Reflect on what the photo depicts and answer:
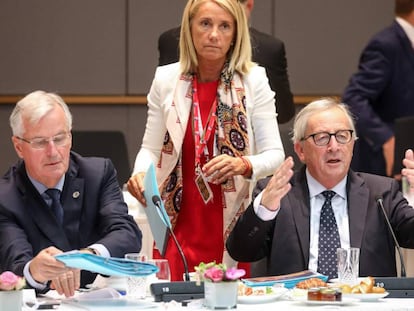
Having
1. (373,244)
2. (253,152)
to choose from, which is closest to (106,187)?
(253,152)

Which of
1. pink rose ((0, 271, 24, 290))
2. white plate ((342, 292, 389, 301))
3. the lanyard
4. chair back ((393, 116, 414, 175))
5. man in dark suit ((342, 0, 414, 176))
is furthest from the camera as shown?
man in dark suit ((342, 0, 414, 176))

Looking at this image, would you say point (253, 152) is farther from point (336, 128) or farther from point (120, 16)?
point (120, 16)

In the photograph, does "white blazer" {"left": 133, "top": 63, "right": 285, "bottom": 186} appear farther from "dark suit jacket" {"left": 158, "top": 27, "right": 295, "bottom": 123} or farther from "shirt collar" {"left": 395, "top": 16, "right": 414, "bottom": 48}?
"shirt collar" {"left": 395, "top": 16, "right": 414, "bottom": 48}

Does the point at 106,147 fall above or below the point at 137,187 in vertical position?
above

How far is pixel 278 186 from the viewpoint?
156 inches

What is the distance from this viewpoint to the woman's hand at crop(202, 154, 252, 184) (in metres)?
4.35

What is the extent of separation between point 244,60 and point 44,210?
45.6 inches

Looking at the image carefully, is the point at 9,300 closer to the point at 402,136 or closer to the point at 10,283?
the point at 10,283

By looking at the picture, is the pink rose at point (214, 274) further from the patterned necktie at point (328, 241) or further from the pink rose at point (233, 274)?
the patterned necktie at point (328, 241)

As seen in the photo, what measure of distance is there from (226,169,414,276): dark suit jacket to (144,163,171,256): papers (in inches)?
10.3

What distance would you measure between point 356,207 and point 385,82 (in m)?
2.00

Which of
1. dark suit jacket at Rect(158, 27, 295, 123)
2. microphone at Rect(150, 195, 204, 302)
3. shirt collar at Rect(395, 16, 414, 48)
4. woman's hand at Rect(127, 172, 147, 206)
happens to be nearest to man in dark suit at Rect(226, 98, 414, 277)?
woman's hand at Rect(127, 172, 147, 206)

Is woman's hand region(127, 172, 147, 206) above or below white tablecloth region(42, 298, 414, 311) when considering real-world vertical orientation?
above

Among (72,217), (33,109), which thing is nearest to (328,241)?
(72,217)
